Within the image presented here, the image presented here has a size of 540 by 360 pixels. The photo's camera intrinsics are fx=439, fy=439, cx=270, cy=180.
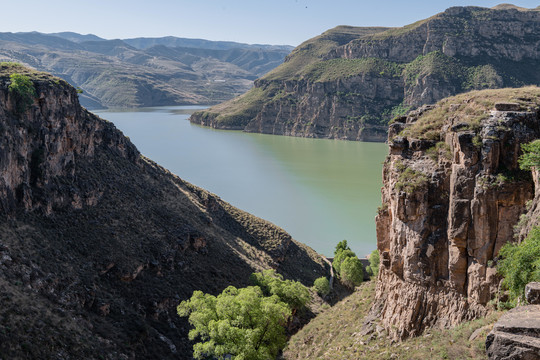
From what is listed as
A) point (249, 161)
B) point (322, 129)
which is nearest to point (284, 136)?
point (322, 129)

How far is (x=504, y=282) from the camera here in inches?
575

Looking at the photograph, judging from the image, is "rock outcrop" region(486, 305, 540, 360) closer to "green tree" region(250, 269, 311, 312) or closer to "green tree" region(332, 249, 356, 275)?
"green tree" region(250, 269, 311, 312)

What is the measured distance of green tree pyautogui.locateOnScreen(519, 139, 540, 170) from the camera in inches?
584

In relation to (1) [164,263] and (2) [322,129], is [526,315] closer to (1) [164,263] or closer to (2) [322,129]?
(1) [164,263]

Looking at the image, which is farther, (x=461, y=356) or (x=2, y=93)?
(x=2, y=93)

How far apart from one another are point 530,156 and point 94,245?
25.4m

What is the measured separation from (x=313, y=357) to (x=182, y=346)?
918cm

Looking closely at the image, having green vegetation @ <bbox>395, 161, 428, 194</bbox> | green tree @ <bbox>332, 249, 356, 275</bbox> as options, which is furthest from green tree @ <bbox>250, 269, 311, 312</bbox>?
green vegetation @ <bbox>395, 161, 428, 194</bbox>

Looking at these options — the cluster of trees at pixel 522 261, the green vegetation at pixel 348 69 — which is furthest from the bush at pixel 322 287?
the green vegetation at pixel 348 69

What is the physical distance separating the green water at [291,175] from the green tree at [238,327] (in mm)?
30506

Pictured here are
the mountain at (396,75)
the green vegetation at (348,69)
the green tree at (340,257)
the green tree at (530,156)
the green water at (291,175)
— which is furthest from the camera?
the green vegetation at (348,69)

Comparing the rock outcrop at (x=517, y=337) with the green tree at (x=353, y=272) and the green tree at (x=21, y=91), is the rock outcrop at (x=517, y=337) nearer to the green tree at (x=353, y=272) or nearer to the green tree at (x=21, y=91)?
the green tree at (x=353, y=272)

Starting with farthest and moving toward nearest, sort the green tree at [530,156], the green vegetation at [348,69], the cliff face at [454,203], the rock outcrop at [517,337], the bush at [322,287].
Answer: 1. the green vegetation at [348,69]
2. the bush at [322,287]
3. the cliff face at [454,203]
4. the green tree at [530,156]
5. the rock outcrop at [517,337]

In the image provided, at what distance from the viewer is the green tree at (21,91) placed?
29.5 metres
